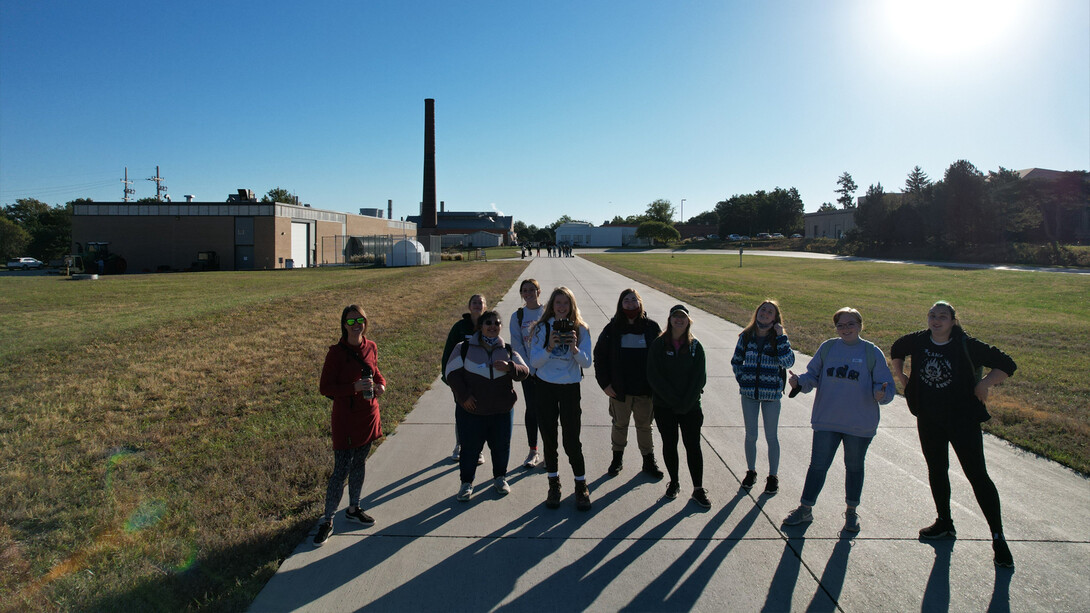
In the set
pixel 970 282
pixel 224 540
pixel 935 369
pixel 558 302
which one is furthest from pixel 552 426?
pixel 970 282

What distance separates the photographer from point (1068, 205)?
175 feet

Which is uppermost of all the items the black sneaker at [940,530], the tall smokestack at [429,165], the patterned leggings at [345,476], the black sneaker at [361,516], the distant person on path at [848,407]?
the tall smokestack at [429,165]

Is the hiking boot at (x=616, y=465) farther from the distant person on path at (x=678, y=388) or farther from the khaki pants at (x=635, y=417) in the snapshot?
the distant person on path at (x=678, y=388)

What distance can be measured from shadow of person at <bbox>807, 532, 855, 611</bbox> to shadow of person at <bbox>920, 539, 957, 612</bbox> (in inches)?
16.1

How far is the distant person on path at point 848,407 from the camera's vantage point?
157 inches

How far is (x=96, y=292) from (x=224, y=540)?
24.7 m

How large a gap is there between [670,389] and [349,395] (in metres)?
2.24

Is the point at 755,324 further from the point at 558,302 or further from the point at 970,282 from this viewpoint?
the point at 970,282

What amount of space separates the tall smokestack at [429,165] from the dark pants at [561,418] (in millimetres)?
58433

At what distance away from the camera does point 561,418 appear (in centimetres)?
445

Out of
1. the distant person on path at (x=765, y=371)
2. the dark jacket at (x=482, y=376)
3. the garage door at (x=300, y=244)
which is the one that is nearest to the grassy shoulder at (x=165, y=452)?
the dark jacket at (x=482, y=376)

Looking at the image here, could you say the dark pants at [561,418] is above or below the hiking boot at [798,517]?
above

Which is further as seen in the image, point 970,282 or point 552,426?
point 970,282

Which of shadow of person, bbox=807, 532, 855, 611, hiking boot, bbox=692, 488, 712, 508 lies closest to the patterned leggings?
hiking boot, bbox=692, 488, 712, 508
